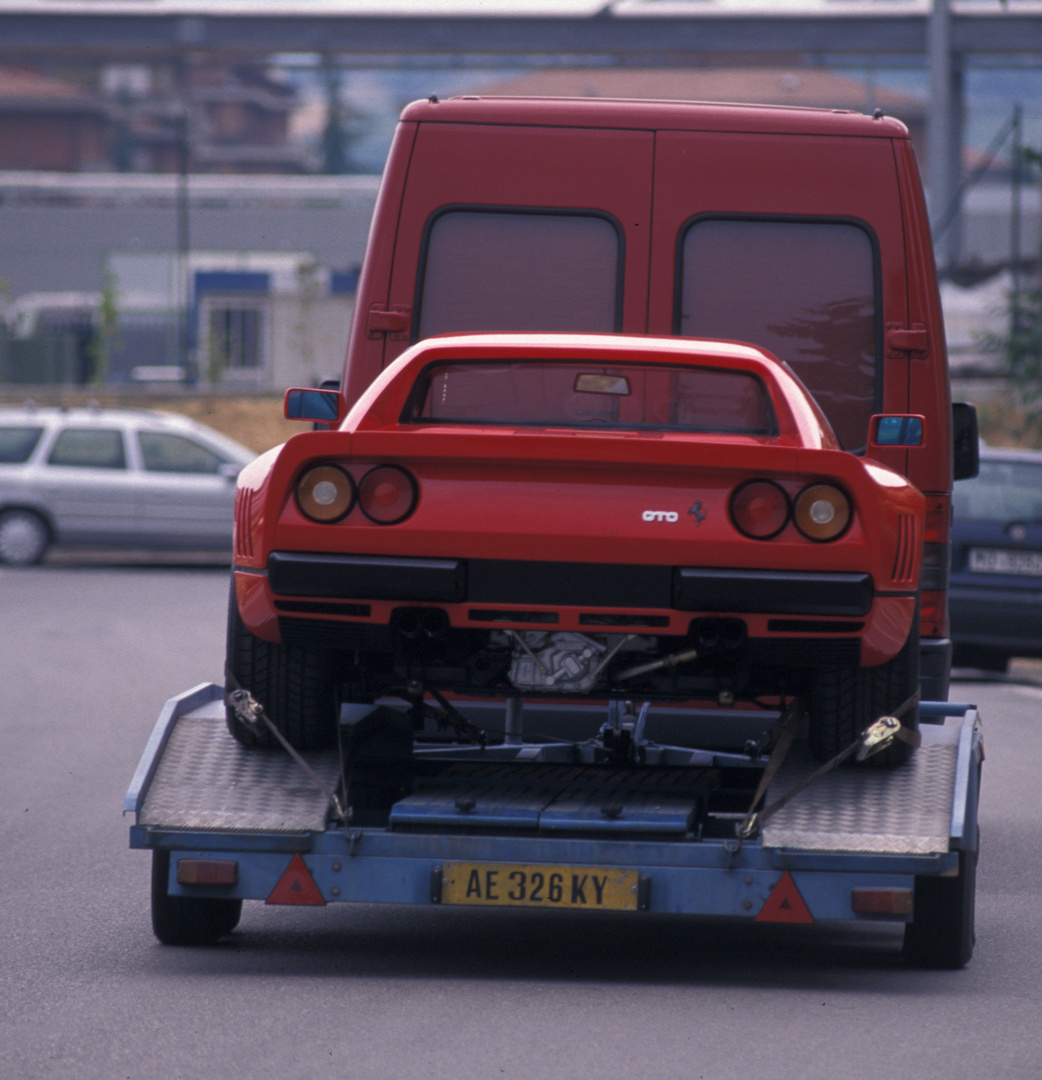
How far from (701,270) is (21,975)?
3445mm

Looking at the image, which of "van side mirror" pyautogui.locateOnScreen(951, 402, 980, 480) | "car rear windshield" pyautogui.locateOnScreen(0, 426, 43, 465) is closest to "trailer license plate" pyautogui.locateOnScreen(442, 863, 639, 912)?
"van side mirror" pyautogui.locateOnScreen(951, 402, 980, 480)

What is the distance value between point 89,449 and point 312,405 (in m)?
18.7

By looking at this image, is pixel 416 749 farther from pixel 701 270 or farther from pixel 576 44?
pixel 576 44

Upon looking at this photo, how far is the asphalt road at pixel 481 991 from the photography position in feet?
16.6

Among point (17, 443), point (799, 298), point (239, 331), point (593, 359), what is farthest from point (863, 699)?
point (239, 331)

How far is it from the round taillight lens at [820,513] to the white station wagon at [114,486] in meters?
19.4

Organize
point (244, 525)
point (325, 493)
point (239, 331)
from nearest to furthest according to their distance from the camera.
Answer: point (325, 493)
point (244, 525)
point (239, 331)

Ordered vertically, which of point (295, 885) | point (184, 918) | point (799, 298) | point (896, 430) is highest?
point (799, 298)

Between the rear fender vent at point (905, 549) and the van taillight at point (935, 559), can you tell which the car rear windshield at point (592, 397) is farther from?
the rear fender vent at point (905, 549)

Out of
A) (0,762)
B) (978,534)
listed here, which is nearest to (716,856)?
(0,762)

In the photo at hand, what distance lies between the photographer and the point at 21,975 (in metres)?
6.09

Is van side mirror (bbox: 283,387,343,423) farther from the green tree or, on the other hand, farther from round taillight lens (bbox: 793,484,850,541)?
the green tree

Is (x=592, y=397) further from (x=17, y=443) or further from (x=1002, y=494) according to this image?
(x=17, y=443)

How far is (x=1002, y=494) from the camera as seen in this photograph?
14805 mm
